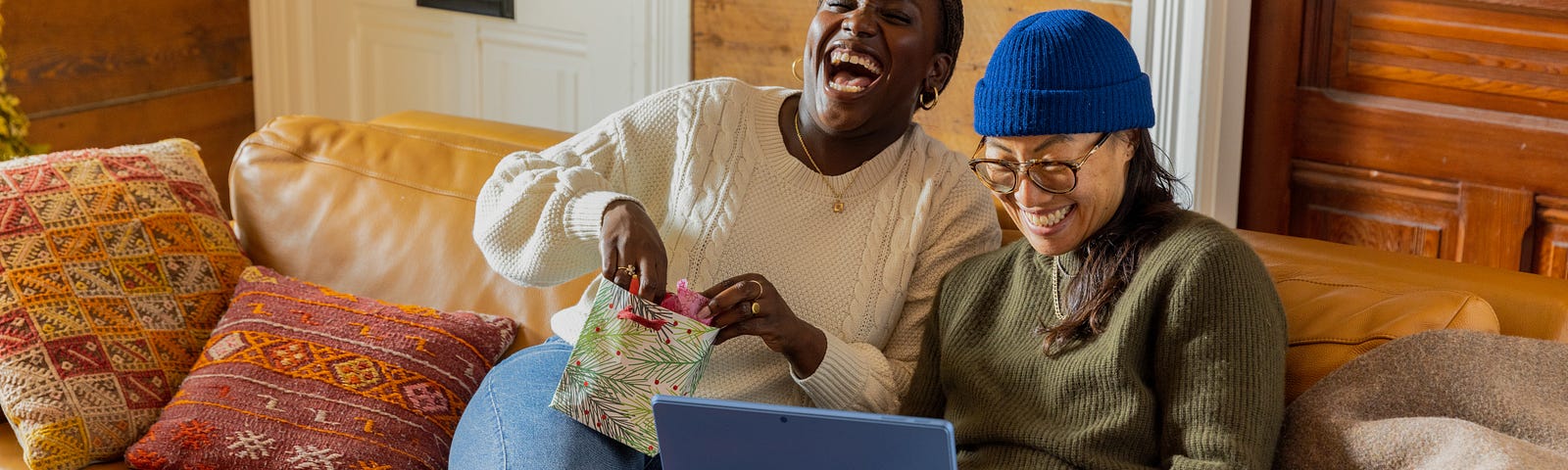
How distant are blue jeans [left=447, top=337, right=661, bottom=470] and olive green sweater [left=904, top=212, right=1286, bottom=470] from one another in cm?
40

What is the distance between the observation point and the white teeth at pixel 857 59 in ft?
5.73

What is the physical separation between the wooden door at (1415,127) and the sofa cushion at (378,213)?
55.7 inches

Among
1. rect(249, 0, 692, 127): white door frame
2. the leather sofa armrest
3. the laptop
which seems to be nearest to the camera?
the laptop

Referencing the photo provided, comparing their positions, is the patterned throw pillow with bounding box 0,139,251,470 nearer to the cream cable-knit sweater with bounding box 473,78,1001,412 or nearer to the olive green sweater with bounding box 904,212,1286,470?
the cream cable-knit sweater with bounding box 473,78,1001,412

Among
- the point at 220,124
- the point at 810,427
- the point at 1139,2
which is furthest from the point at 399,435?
the point at 220,124

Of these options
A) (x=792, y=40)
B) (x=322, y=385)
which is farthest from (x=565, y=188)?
(x=792, y=40)

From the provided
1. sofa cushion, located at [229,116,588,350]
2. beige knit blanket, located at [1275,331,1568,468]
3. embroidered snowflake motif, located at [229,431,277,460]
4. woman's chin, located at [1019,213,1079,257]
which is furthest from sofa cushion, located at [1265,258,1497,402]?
embroidered snowflake motif, located at [229,431,277,460]

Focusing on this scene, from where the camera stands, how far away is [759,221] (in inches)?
71.6

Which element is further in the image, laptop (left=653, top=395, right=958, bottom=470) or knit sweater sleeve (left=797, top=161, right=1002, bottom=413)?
knit sweater sleeve (left=797, top=161, right=1002, bottom=413)

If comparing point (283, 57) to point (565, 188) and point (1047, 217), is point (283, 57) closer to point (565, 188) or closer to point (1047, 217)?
point (565, 188)

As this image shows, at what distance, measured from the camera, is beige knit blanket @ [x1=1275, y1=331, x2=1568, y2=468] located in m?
1.34

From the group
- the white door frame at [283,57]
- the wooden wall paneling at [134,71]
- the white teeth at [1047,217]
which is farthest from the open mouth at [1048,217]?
the wooden wall paneling at [134,71]

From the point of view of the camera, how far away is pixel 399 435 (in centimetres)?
190

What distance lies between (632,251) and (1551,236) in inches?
67.5
